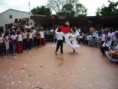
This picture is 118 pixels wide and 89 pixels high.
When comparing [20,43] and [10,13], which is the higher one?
[10,13]

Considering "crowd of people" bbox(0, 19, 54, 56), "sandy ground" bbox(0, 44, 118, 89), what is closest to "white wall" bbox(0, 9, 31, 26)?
"crowd of people" bbox(0, 19, 54, 56)

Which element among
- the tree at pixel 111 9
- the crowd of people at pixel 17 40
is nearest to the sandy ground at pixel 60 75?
the crowd of people at pixel 17 40

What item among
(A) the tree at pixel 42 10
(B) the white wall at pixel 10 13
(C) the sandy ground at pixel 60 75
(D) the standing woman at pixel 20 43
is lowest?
(C) the sandy ground at pixel 60 75

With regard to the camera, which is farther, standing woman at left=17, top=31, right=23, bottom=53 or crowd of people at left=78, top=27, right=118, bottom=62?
standing woman at left=17, top=31, right=23, bottom=53

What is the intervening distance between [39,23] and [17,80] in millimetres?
33459

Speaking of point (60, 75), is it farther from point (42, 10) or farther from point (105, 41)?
point (42, 10)

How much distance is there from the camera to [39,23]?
44.8 m

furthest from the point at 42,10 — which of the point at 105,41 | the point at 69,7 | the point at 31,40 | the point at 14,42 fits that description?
the point at 105,41

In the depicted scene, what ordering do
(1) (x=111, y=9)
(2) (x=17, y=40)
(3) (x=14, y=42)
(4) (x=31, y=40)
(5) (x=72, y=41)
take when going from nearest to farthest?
(3) (x=14, y=42) < (2) (x=17, y=40) < (5) (x=72, y=41) < (4) (x=31, y=40) < (1) (x=111, y=9)

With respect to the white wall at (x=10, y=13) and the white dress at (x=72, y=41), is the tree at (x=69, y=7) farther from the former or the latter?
the white dress at (x=72, y=41)

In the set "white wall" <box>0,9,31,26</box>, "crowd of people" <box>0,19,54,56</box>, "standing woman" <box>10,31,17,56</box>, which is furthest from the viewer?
"white wall" <box>0,9,31,26</box>

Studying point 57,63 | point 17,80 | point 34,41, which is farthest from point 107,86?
point 34,41

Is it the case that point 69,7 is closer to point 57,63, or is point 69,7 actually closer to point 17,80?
point 57,63

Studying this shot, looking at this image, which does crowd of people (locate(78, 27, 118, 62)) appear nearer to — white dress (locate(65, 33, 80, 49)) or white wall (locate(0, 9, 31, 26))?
white dress (locate(65, 33, 80, 49))
